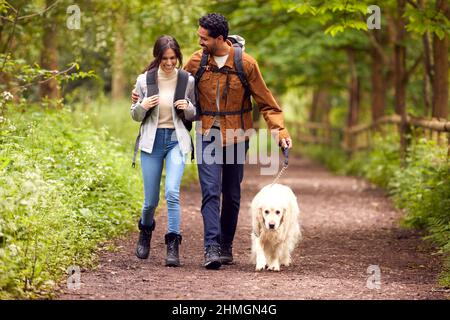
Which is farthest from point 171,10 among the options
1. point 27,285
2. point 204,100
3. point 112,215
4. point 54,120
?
point 27,285

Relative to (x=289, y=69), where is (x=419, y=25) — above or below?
below

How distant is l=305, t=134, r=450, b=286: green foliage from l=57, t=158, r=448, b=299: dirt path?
0.24 meters

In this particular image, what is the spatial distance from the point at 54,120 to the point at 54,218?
4918 millimetres

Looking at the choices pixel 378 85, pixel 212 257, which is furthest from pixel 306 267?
pixel 378 85

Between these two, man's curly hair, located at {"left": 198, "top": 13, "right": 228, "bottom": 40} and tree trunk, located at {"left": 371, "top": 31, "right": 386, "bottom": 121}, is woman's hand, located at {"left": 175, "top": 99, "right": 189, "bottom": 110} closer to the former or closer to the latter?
man's curly hair, located at {"left": 198, "top": 13, "right": 228, "bottom": 40}

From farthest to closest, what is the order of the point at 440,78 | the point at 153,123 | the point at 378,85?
the point at 378,85 → the point at 440,78 → the point at 153,123

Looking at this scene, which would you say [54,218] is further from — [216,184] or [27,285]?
[216,184]

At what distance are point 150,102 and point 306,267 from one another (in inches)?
92.5

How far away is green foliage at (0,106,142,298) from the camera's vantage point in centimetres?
615

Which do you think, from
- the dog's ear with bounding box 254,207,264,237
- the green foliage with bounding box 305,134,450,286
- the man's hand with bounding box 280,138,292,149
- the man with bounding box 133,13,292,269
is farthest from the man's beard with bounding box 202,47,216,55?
the green foliage with bounding box 305,134,450,286

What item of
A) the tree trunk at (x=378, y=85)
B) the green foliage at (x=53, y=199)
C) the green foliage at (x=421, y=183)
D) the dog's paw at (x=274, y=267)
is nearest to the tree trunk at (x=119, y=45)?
the green foliage at (x=53, y=199)

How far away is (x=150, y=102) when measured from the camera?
7.59m

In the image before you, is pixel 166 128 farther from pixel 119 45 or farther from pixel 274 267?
pixel 119 45
